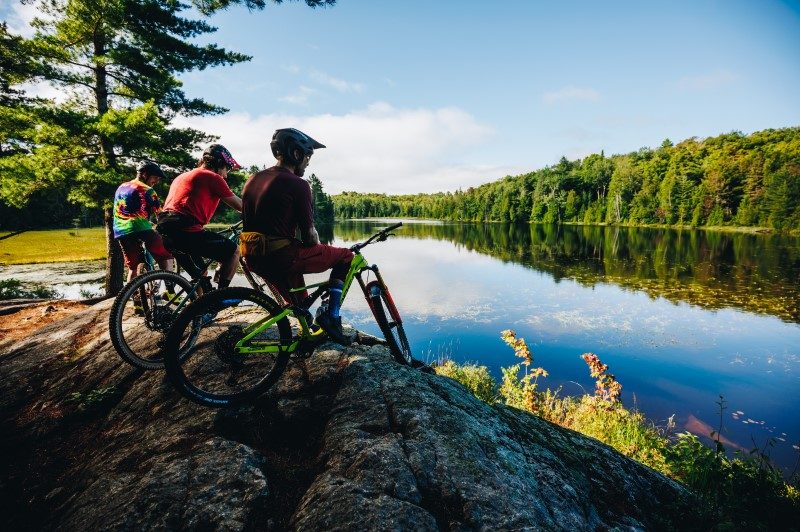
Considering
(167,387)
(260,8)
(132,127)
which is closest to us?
(167,387)

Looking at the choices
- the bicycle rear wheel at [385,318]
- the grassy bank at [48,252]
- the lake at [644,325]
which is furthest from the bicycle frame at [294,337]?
the grassy bank at [48,252]

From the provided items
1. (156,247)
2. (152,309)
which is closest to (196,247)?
(152,309)

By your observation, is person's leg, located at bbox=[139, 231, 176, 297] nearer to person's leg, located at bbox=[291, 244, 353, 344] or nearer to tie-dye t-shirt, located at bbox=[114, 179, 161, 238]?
tie-dye t-shirt, located at bbox=[114, 179, 161, 238]

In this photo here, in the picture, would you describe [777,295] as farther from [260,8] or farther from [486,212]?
[486,212]

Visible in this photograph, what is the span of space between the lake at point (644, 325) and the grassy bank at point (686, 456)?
3.97ft

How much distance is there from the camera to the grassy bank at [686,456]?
364 centimetres

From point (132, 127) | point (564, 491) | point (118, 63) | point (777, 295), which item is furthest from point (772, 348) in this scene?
point (118, 63)

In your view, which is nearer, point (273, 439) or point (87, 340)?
point (273, 439)

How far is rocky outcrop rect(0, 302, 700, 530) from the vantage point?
2201mm

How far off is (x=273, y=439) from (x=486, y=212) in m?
143

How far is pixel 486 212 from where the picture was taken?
139 m

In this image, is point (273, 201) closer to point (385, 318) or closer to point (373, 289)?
point (373, 289)

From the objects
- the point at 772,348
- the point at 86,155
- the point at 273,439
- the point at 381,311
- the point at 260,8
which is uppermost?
the point at 260,8

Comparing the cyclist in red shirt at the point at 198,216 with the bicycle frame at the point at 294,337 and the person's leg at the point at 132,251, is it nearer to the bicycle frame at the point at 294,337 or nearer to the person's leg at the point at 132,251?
the person's leg at the point at 132,251
